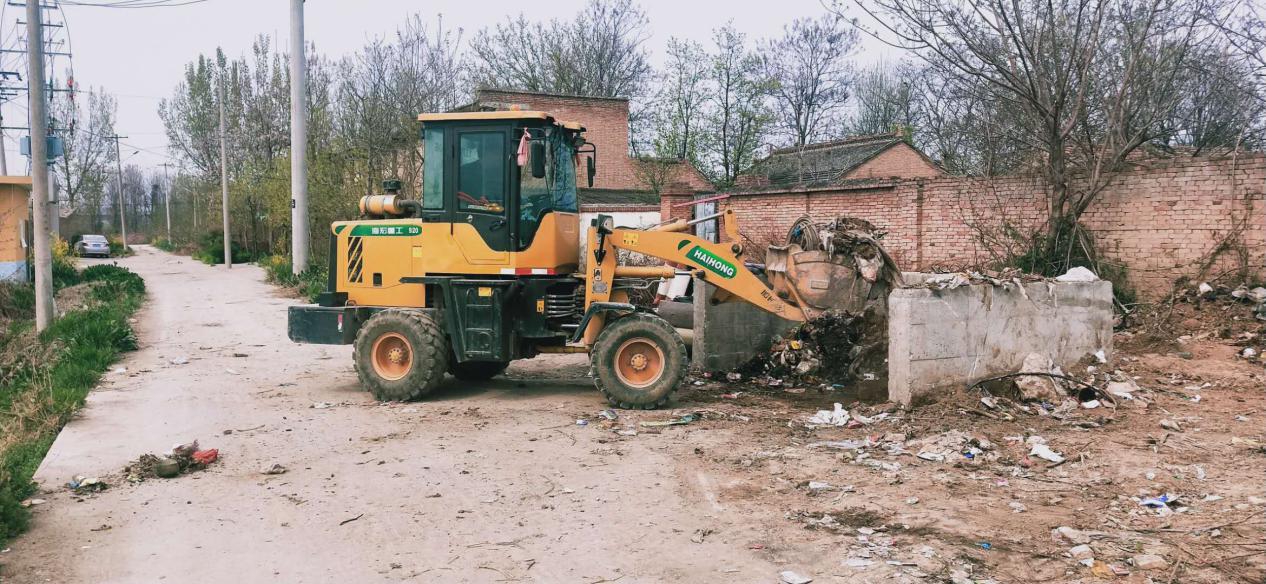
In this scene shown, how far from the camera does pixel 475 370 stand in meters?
10.1

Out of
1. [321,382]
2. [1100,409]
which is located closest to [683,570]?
[1100,409]

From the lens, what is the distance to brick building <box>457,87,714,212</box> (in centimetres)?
2645

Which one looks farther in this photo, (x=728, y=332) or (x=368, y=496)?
(x=728, y=332)

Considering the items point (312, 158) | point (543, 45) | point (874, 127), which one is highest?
point (543, 45)

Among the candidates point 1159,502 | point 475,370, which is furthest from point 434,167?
point 1159,502

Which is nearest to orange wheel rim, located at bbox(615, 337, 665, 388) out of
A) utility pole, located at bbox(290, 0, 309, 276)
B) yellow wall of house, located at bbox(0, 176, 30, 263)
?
utility pole, located at bbox(290, 0, 309, 276)

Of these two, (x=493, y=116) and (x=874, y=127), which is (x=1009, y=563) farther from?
(x=874, y=127)

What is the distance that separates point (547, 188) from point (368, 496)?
3.80 m

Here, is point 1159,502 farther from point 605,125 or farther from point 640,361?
point 605,125

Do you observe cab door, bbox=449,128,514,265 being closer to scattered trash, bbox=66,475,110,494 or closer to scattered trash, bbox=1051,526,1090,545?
scattered trash, bbox=66,475,110,494

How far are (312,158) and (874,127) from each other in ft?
75.3

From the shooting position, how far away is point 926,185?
1499 centimetres

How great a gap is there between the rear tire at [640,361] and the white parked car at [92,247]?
4146cm

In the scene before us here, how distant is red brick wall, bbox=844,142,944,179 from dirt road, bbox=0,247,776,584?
18692 millimetres
